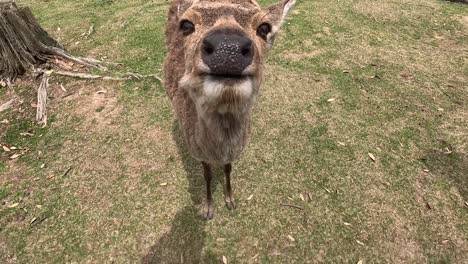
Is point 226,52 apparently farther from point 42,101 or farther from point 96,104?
point 42,101

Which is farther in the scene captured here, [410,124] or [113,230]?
[410,124]

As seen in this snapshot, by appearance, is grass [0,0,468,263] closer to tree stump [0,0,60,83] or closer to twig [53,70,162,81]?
twig [53,70,162,81]

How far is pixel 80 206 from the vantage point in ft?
17.1

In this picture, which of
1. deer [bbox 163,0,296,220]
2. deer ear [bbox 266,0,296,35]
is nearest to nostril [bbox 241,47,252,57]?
deer [bbox 163,0,296,220]

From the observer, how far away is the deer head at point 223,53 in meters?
2.56

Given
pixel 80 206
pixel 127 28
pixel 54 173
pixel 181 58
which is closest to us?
pixel 181 58

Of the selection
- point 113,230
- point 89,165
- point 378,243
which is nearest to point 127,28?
point 89,165

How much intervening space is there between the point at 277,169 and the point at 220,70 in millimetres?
3464

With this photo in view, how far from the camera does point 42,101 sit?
6.81 m

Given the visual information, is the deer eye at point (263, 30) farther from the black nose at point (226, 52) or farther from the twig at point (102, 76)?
the twig at point (102, 76)

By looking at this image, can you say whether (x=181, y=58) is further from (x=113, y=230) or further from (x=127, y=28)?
(x=127, y=28)

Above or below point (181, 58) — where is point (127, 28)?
below

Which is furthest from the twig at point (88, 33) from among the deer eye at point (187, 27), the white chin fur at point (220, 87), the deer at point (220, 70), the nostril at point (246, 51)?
the nostril at point (246, 51)

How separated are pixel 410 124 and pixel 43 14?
11552 mm
